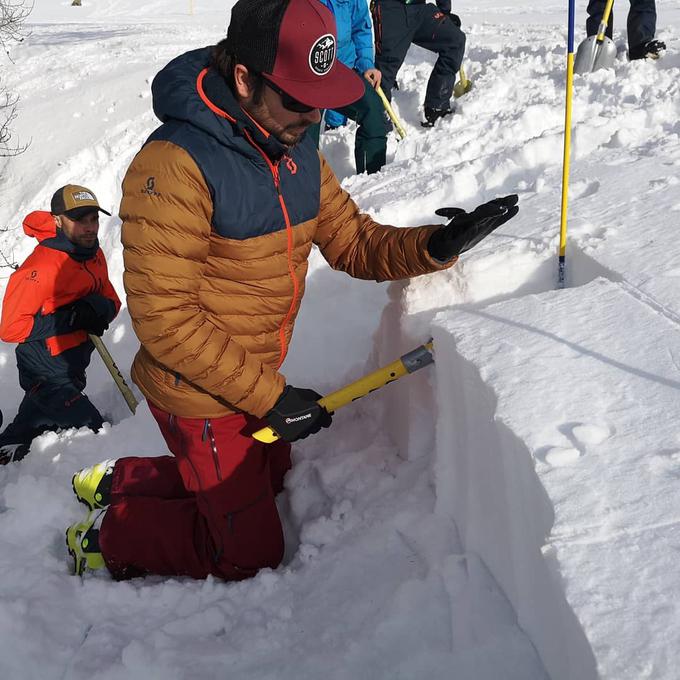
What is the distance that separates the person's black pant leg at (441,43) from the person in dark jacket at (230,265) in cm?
463

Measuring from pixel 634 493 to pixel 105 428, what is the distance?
3.18 metres

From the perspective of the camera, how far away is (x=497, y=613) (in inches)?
71.6

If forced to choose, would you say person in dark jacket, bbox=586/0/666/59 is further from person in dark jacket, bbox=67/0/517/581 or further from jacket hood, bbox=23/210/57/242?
jacket hood, bbox=23/210/57/242

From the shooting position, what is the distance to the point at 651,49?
611cm

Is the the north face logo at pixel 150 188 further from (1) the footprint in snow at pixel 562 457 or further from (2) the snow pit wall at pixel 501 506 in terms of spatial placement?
(1) the footprint in snow at pixel 562 457

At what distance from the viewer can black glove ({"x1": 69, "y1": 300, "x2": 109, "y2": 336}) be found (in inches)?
164

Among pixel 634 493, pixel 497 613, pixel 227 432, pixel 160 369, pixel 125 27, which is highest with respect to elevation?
pixel 125 27

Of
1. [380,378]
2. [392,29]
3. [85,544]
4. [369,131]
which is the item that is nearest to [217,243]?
[380,378]

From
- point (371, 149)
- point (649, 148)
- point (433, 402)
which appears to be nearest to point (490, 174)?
point (649, 148)

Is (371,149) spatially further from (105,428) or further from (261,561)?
(261,561)

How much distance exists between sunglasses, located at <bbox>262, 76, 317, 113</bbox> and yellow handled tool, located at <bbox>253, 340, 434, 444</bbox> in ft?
3.18

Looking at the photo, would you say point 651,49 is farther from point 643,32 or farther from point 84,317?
point 84,317

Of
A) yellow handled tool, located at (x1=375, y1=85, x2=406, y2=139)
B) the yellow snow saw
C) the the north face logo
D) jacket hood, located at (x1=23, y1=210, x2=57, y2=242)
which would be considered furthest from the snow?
yellow handled tool, located at (x1=375, y1=85, x2=406, y2=139)

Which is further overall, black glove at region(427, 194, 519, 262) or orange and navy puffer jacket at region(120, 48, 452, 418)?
black glove at region(427, 194, 519, 262)
